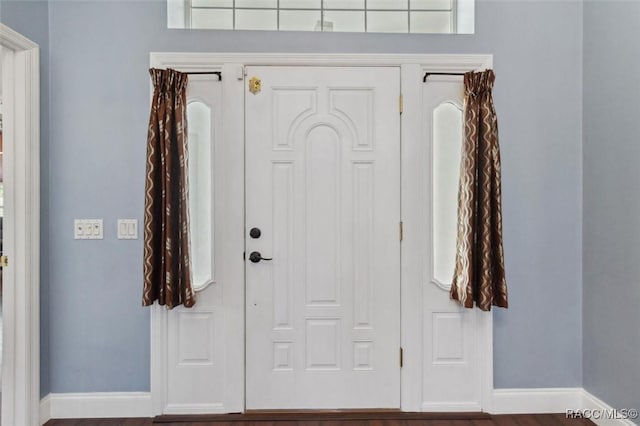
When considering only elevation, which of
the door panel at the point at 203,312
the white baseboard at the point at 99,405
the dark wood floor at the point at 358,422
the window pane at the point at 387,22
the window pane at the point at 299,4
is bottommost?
the dark wood floor at the point at 358,422

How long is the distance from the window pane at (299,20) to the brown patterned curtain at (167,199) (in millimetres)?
712

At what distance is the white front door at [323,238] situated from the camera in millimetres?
2506

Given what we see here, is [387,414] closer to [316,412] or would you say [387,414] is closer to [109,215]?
[316,412]

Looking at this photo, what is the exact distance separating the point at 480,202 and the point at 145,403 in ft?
7.41

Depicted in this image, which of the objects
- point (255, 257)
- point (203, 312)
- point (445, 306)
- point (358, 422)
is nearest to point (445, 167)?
point (445, 306)

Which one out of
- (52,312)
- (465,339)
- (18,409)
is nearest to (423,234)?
(465,339)

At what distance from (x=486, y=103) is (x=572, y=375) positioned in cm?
170

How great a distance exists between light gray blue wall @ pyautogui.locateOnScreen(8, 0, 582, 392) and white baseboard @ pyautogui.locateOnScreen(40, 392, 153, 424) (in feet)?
0.14

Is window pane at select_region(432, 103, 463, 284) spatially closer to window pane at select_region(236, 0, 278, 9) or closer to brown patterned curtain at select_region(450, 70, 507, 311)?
brown patterned curtain at select_region(450, 70, 507, 311)

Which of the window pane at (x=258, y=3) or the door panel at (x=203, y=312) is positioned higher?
the window pane at (x=258, y=3)

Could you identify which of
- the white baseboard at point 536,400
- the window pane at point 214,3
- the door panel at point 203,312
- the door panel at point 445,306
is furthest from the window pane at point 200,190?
the white baseboard at point 536,400

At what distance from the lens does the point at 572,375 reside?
2570 mm

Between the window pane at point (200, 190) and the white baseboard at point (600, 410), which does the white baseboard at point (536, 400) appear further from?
the window pane at point (200, 190)

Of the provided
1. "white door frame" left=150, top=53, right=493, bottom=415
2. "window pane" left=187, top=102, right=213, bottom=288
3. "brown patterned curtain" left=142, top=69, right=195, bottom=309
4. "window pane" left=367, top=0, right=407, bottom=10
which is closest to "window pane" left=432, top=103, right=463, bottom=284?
"white door frame" left=150, top=53, right=493, bottom=415
